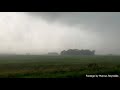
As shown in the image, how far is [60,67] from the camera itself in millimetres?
7402

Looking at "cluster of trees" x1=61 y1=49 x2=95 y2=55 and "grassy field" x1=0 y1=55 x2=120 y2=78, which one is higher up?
"cluster of trees" x1=61 y1=49 x2=95 y2=55

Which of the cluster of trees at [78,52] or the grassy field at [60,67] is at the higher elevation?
the cluster of trees at [78,52]

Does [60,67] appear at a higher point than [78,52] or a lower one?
lower

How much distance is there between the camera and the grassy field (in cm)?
735

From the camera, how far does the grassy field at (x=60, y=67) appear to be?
735cm
